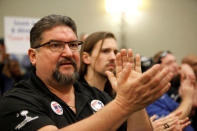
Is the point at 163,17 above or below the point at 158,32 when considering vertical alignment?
above

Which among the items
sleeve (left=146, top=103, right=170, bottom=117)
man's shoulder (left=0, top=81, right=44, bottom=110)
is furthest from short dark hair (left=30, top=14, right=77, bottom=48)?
sleeve (left=146, top=103, right=170, bottom=117)

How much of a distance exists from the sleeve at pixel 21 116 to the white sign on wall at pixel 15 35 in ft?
5.85

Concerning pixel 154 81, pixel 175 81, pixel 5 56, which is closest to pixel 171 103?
pixel 175 81

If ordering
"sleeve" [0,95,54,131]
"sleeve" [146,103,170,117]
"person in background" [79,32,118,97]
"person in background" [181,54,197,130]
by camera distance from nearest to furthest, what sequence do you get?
1. "sleeve" [0,95,54,131]
2. "person in background" [79,32,118,97]
3. "sleeve" [146,103,170,117]
4. "person in background" [181,54,197,130]

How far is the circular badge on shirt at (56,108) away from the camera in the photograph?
1170 mm

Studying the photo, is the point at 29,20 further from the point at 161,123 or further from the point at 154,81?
the point at 154,81

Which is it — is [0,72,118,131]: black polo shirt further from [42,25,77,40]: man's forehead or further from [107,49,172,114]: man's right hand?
[107,49,172,114]: man's right hand

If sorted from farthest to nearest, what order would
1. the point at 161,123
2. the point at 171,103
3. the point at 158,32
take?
the point at 158,32, the point at 171,103, the point at 161,123

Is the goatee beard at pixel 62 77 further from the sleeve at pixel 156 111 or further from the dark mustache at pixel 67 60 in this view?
the sleeve at pixel 156 111

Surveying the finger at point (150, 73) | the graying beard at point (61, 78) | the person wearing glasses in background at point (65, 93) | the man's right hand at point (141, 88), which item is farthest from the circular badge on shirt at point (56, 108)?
the finger at point (150, 73)

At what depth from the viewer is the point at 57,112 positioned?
1.17m

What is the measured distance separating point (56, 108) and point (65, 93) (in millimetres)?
203

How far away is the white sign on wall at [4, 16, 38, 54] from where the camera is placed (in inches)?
109

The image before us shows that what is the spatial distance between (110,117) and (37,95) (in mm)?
472
